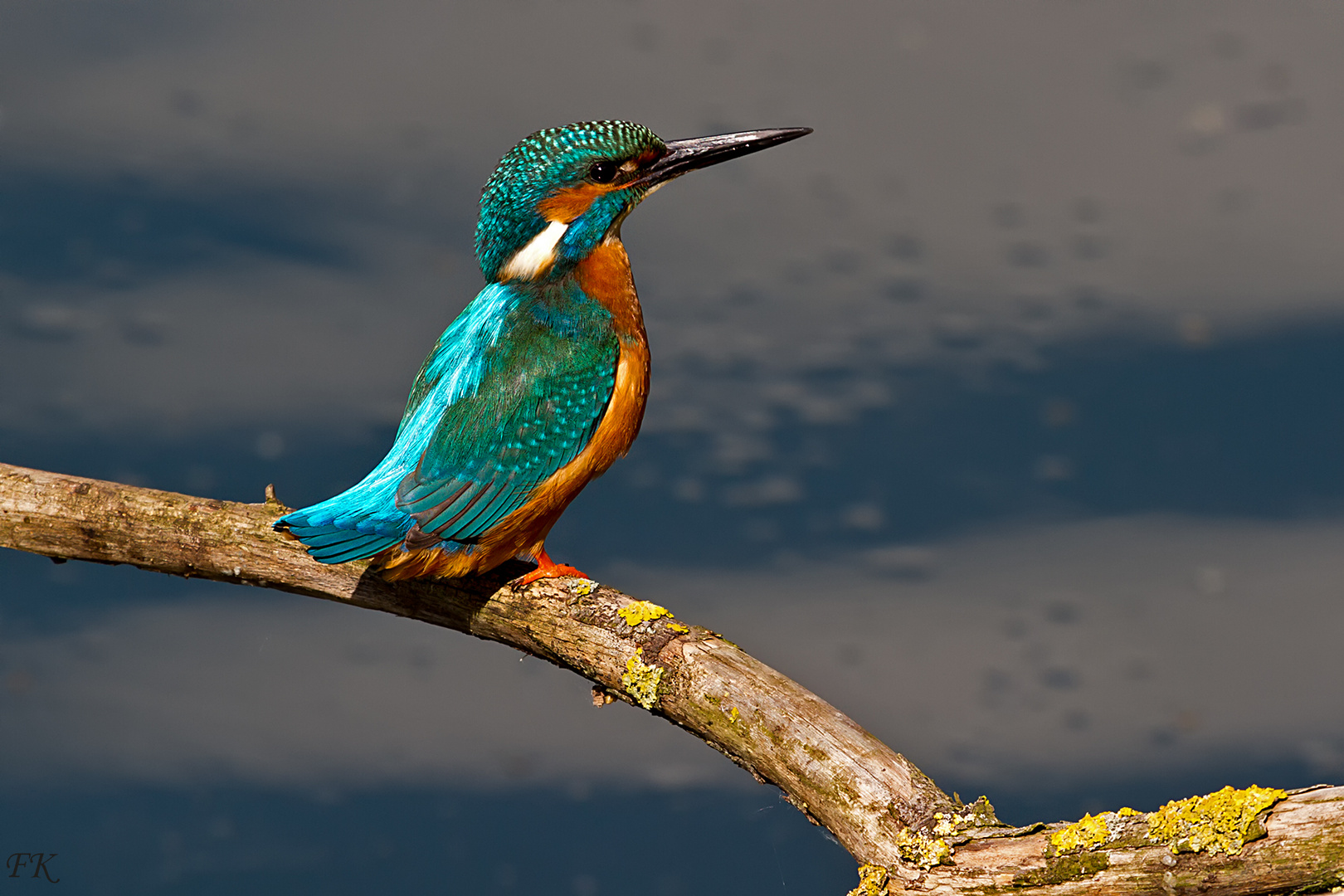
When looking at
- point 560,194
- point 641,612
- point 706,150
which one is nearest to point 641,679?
point 641,612

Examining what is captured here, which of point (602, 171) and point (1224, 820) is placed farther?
point (602, 171)

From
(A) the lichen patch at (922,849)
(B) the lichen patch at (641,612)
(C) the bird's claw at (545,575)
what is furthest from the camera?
(C) the bird's claw at (545,575)

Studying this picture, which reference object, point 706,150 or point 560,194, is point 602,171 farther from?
point 706,150

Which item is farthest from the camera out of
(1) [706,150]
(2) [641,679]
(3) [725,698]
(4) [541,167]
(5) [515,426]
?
(1) [706,150]

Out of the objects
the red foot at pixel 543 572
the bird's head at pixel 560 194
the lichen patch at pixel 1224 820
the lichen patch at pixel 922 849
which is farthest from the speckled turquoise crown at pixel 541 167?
the lichen patch at pixel 1224 820

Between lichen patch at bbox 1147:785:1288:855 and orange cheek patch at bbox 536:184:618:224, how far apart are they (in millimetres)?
1770

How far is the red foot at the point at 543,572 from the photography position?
270 centimetres

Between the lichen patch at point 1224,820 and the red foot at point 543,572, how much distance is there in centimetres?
133

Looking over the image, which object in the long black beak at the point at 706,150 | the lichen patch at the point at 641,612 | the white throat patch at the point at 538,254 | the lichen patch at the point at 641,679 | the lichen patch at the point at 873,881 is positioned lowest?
the lichen patch at the point at 873,881

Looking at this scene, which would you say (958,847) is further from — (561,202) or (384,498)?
(561,202)

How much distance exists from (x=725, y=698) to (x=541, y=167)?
1.29 m

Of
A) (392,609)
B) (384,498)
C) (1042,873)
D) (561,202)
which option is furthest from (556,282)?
(1042,873)

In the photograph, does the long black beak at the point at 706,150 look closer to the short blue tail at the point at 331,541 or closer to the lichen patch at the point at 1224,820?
the short blue tail at the point at 331,541

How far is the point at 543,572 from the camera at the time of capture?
2.71 meters
